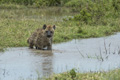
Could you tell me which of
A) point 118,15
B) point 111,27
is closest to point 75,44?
point 111,27

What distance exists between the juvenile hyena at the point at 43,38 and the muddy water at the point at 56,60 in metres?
0.24

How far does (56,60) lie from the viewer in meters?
8.52

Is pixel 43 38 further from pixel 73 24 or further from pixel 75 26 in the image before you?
pixel 73 24

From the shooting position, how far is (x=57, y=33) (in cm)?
1208

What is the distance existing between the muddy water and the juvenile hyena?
0.24 m

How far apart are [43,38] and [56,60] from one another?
1654mm

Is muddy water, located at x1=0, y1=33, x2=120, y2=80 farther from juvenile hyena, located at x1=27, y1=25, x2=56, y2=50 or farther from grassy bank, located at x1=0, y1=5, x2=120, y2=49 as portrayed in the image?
grassy bank, located at x1=0, y1=5, x2=120, y2=49

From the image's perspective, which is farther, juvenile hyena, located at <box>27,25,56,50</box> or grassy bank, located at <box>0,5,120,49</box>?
grassy bank, located at <box>0,5,120,49</box>

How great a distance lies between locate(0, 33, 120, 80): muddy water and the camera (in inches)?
290

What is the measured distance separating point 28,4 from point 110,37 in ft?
37.9

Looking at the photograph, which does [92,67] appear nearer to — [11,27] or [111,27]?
[11,27]

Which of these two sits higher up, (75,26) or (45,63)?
(75,26)

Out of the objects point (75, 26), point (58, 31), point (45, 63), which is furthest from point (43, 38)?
point (75, 26)

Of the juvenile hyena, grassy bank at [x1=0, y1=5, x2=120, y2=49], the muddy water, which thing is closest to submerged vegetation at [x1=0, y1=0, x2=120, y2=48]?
grassy bank at [x1=0, y1=5, x2=120, y2=49]
